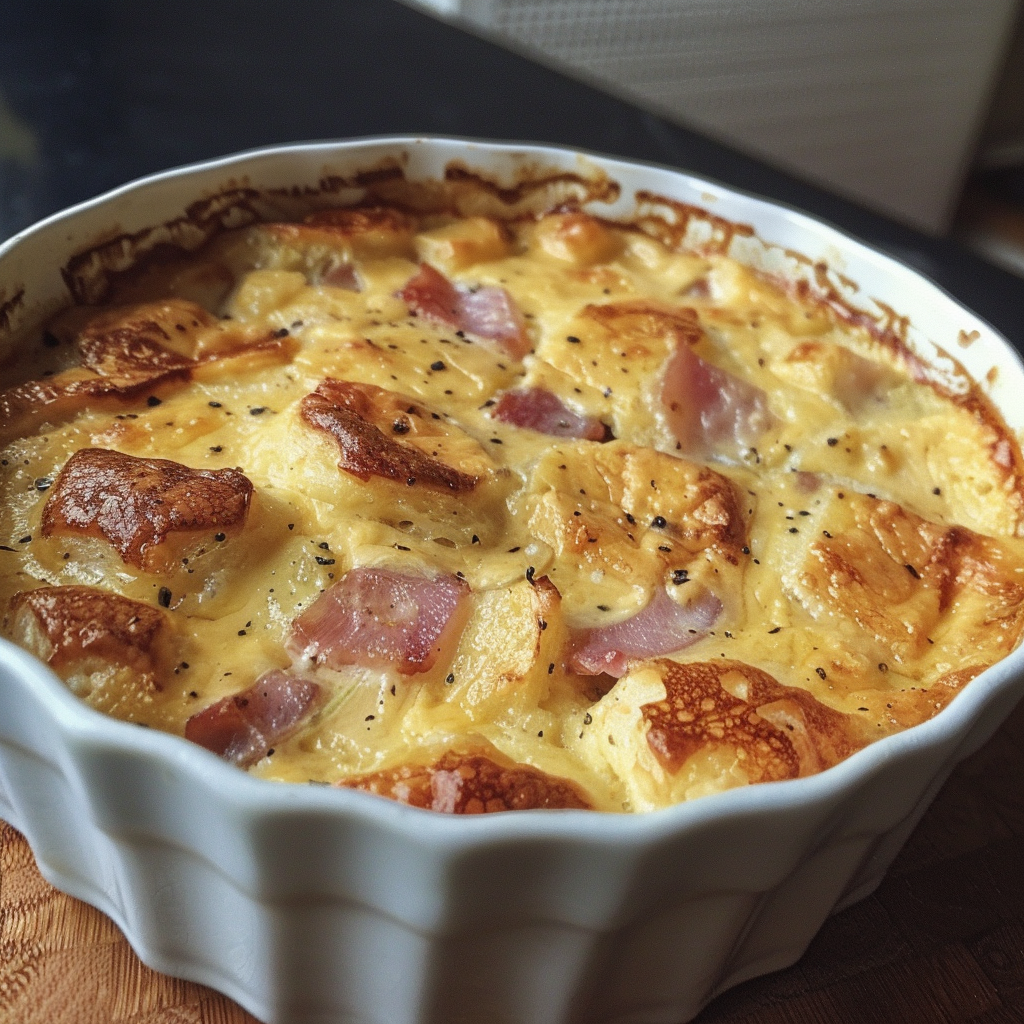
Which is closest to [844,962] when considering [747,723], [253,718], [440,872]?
[747,723]

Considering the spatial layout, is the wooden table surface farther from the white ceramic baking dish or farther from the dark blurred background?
the dark blurred background

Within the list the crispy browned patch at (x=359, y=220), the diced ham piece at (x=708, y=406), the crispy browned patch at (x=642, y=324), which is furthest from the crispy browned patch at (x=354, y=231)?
the diced ham piece at (x=708, y=406)

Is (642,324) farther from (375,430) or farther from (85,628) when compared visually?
(85,628)

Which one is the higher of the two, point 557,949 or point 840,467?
point 840,467

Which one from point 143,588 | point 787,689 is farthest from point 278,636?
point 787,689

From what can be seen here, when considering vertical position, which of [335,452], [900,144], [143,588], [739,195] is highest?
[739,195]

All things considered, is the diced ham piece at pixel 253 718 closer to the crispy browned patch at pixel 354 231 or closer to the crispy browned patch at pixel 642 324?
the crispy browned patch at pixel 642 324

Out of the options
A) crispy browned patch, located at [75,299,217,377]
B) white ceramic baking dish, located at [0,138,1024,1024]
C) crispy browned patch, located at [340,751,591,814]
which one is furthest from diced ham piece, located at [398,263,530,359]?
white ceramic baking dish, located at [0,138,1024,1024]

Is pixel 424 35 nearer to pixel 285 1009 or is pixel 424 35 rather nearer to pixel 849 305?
pixel 849 305
